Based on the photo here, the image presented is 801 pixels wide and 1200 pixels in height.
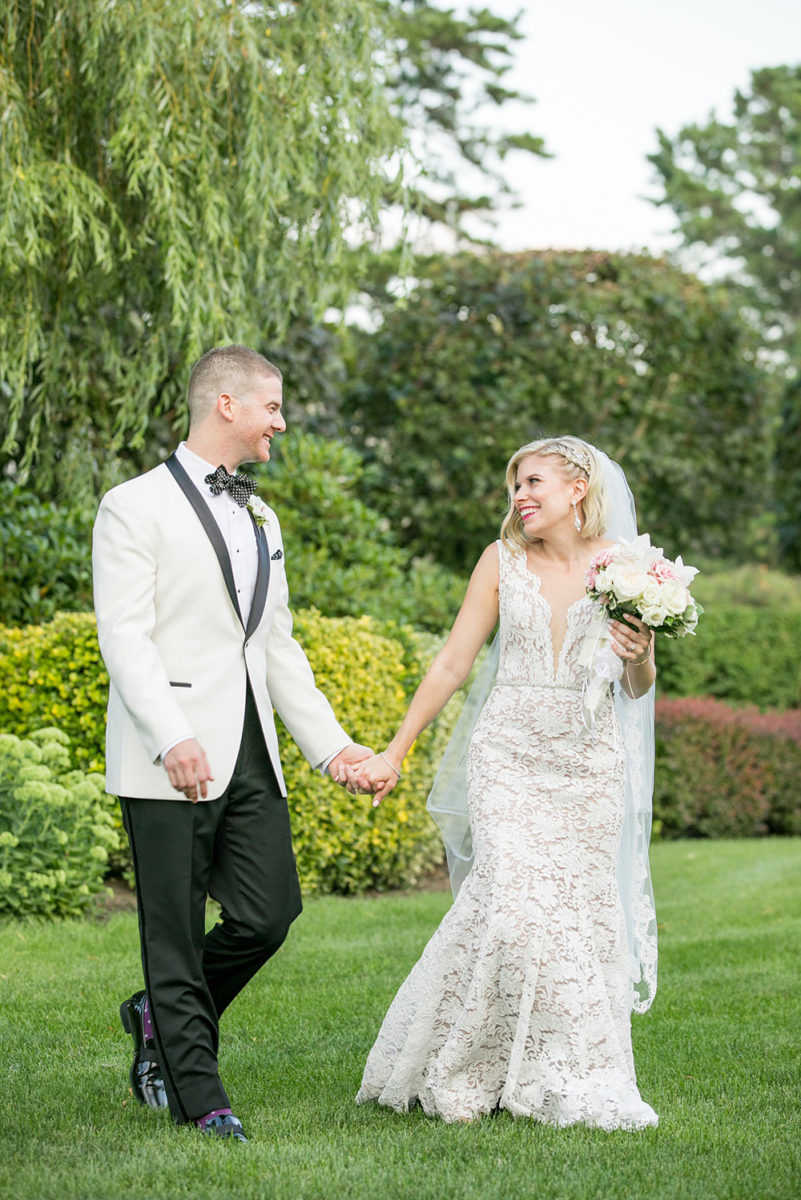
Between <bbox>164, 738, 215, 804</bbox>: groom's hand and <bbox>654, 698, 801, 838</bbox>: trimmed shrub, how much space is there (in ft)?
25.9

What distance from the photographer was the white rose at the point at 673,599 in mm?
4008

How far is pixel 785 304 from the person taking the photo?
1271 inches

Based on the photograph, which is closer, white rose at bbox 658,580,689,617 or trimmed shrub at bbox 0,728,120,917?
white rose at bbox 658,580,689,617

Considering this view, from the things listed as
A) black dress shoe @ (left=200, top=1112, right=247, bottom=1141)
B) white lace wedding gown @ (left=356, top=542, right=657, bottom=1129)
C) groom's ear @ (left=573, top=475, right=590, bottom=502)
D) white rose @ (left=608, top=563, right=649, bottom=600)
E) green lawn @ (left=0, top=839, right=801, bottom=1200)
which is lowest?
green lawn @ (left=0, top=839, right=801, bottom=1200)

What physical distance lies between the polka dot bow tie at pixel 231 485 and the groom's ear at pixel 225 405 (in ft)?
0.49

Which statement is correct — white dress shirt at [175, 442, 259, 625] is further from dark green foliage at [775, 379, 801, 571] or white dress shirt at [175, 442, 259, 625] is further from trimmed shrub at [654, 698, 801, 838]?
dark green foliage at [775, 379, 801, 571]

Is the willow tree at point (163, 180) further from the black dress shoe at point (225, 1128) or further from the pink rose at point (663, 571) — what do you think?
the black dress shoe at point (225, 1128)

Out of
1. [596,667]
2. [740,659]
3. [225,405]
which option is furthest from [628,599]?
[740,659]

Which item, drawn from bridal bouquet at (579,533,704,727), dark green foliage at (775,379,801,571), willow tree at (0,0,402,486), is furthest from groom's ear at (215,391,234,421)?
dark green foliage at (775,379,801,571)

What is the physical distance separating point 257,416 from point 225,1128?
2048 millimetres

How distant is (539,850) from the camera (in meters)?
4.07

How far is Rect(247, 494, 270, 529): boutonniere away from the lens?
13.4 feet

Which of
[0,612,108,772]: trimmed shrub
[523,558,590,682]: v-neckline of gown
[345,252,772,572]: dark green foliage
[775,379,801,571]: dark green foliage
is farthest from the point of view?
[775,379,801,571]: dark green foliage

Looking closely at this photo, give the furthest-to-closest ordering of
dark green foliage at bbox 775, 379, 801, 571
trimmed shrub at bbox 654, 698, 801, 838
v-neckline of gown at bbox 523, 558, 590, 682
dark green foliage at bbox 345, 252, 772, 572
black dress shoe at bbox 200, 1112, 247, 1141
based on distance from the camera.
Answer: dark green foliage at bbox 775, 379, 801, 571 < dark green foliage at bbox 345, 252, 772, 572 < trimmed shrub at bbox 654, 698, 801, 838 < v-neckline of gown at bbox 523, 558, 590, 682 < black dress shoe at bbox 200, 1112, 247, 1141
